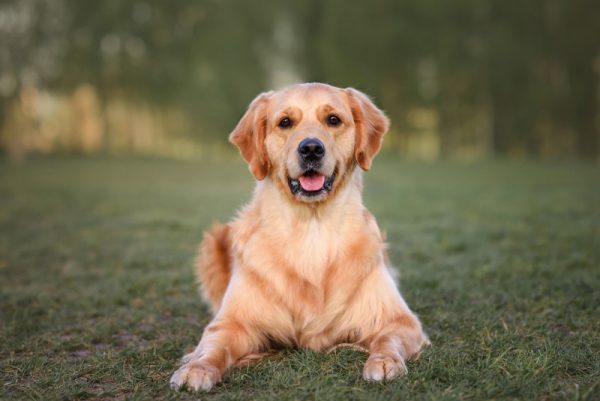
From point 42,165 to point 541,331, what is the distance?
25.7 metres

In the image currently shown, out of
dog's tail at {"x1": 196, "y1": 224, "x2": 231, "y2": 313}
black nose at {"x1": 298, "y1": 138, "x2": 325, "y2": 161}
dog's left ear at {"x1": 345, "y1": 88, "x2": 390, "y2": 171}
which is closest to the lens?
black nose at {"x1": 298, "y1": 138, "x2": 325, "y2": 161}

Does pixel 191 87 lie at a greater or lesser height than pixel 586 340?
greater

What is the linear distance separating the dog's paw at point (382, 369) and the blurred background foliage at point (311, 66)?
29.2m

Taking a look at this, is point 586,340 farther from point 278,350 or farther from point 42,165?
point 42,165

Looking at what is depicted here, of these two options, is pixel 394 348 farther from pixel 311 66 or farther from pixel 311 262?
pixel 311 66

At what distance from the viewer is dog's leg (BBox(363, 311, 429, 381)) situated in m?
3.03

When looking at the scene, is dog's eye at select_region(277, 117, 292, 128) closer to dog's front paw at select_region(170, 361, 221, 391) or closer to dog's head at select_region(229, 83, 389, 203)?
dog's head at select_region(229, 83, 389, 203)

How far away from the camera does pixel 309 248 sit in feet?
12.2

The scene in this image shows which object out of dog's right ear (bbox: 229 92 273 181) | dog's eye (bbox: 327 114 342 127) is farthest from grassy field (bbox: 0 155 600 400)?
dog's eye (bbox: 327 114 342 127)

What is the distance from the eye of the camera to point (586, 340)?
3.72 metres

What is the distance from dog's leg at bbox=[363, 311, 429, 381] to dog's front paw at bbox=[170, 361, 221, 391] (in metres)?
0.74

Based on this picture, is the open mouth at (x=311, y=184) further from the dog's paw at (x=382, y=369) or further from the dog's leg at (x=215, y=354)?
the dog's paw at (x=382, y=369)

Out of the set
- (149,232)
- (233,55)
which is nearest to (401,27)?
(233,55)

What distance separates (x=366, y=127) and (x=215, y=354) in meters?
1.73
